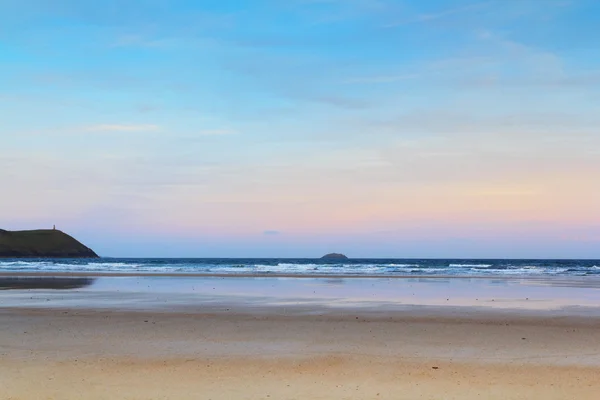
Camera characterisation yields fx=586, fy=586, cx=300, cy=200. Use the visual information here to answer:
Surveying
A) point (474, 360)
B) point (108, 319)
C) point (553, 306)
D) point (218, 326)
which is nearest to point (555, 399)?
point (474, 360)

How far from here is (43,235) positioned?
Answer: 16362 centimetres

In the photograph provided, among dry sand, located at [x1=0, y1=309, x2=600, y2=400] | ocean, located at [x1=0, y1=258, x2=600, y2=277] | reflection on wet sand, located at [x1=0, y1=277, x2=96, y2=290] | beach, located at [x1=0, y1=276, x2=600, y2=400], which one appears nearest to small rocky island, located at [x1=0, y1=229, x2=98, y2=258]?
ocean, located at [x1=0, y1=258, x2=600, y2=277]

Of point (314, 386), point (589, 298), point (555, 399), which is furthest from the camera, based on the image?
point (589, 298)

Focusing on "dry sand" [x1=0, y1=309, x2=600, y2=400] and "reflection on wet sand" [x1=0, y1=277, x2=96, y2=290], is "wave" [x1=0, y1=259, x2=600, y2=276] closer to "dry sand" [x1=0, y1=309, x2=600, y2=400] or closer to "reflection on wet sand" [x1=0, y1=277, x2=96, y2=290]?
"reflection on wet sand" [x1=0, y1=277, x2=96, y2=290]

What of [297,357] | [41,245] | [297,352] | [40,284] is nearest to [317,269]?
[40,284]

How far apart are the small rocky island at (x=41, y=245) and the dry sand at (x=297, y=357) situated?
5776 inches

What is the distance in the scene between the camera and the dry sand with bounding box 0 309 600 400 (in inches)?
329

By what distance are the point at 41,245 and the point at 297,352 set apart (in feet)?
534

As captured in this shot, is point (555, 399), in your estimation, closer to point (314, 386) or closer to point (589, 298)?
point (314, 386)

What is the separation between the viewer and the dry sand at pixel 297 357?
836 centimetres

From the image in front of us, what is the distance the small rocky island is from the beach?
143 m

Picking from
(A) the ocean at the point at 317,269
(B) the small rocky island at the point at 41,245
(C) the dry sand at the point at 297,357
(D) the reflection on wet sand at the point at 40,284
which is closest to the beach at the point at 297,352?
(C) the dry sand at the point at 297,357

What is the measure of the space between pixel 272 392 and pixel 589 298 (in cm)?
2102

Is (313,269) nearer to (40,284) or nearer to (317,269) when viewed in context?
(317,269)
